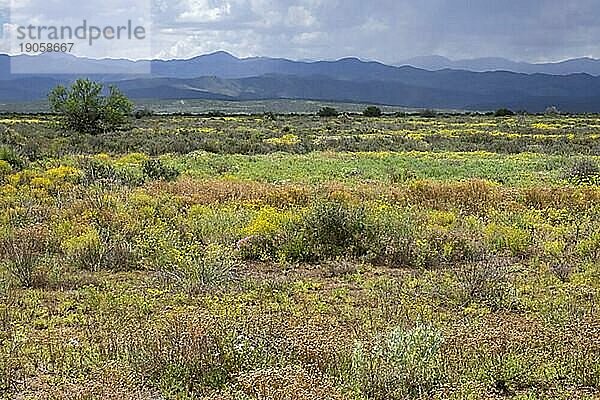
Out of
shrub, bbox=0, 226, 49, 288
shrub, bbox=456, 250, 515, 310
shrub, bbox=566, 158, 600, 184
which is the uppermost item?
shrub, bbox=566, 158, 600, 184

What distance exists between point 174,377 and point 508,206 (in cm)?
966

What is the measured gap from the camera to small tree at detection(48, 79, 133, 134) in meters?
45.3

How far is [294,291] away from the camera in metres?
8.20

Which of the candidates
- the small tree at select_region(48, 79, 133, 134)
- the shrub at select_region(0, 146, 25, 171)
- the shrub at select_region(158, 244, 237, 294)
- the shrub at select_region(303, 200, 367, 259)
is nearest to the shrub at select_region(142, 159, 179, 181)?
the shrub at select_region(0, 146, 25, 171)

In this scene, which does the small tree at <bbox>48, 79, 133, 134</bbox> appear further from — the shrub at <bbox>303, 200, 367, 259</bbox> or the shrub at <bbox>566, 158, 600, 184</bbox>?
the shrub at <bbox>303, 200, 367, 259</bbox>

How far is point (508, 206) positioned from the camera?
1341cm

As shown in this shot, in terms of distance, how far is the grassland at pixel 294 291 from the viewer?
5332 mm

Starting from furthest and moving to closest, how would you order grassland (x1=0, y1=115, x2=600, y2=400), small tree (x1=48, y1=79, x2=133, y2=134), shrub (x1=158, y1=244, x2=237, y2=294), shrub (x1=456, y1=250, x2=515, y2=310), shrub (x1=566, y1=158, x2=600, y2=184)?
small tree (x1=48, y1=79, x2=133, y2=134), shrub (x1=566, y1=158, x2=600, y2=184), shrub (x1=158, y1=244, x2=237, y2=294), shrub (x1=456, y1=250, x2=515, y2=310), grassland (x1=0, y1=115, x2=600, y2=400)

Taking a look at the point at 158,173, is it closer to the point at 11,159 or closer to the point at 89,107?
the point at 11,159

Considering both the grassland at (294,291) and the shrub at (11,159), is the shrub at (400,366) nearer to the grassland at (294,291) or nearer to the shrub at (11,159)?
the grassland at (294,291)

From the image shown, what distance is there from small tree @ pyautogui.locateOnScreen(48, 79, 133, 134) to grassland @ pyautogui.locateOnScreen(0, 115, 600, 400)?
29.8 metres

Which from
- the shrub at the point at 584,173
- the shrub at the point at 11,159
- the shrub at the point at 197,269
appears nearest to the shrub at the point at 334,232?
the shrub at the point at 197,269

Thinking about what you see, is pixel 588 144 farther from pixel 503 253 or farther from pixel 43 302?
pixel 43 302

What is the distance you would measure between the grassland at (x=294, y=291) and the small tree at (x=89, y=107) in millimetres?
29751
